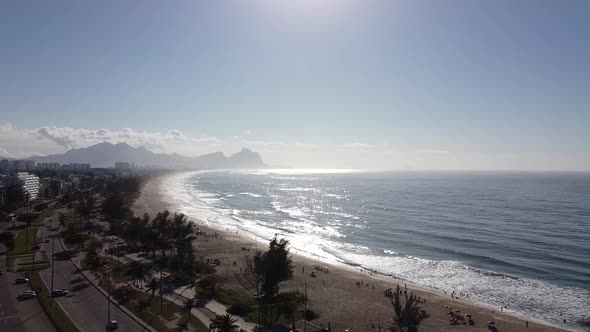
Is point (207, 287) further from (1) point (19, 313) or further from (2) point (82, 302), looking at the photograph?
(1) point (19, 313)

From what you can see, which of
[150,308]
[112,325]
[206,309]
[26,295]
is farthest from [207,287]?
[26,295]

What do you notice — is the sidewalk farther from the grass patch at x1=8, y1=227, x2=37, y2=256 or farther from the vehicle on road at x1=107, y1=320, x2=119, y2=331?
the grass patch at x1=8, y1=227, x2=37, y2=256

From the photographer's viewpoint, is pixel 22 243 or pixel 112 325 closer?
pixel 112 325

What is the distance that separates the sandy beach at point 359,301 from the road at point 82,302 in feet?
53.0

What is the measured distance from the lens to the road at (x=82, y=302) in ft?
119

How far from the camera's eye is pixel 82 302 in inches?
1641

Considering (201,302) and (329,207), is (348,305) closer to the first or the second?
(201,302)

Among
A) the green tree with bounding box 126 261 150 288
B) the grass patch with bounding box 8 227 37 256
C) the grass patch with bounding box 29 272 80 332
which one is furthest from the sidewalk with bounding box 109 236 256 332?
the grass patch with bounding box 8 227 37 256

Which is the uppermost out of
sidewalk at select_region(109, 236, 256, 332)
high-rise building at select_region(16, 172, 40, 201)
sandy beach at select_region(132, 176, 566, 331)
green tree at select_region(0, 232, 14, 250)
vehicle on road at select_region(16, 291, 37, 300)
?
high-rise building at select_region(16, 172, 40, 201)

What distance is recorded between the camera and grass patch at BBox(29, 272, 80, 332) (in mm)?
35344

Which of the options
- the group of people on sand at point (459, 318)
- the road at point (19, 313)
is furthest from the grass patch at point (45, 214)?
the group of people on sand at point (459, 318)

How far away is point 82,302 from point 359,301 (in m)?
32.0

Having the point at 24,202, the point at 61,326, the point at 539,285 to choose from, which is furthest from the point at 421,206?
the point at 24,202

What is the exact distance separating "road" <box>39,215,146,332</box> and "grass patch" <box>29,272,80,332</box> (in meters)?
0.52
